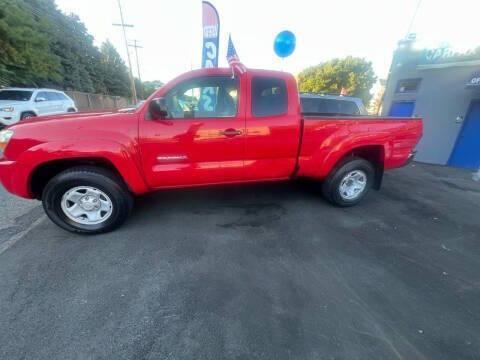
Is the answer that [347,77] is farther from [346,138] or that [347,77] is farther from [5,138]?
[5,138]

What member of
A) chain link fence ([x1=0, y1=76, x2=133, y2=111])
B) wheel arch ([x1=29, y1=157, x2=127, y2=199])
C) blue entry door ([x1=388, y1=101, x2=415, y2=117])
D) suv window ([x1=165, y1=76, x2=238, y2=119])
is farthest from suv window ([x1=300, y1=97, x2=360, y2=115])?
chain link fence ([x1=0, y1=76, x2=133, y2=111])

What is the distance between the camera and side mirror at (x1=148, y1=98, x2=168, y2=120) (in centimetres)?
246

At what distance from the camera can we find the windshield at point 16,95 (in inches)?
342

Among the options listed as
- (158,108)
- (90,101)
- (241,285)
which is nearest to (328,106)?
(158,108)

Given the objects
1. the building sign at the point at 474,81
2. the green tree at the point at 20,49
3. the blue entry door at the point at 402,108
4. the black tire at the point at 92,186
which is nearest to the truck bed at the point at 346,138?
the black tire at the point at 92,186

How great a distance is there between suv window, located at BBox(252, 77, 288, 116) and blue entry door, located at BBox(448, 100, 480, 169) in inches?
292

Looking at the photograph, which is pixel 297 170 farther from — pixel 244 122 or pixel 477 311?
pixel 477 311

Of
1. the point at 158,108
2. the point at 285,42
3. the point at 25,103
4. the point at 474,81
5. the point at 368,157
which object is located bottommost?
the point at 368,157

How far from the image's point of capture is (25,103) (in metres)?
8.75

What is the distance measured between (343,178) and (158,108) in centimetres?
280

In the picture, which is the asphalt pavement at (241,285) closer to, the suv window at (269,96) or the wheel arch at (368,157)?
Answer: the wheel arch at (368,157)

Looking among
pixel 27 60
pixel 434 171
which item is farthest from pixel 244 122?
pixel 27 60

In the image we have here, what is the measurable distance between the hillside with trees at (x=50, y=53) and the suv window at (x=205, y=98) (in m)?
13.0

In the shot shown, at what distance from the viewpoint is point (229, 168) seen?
2.99 meters
